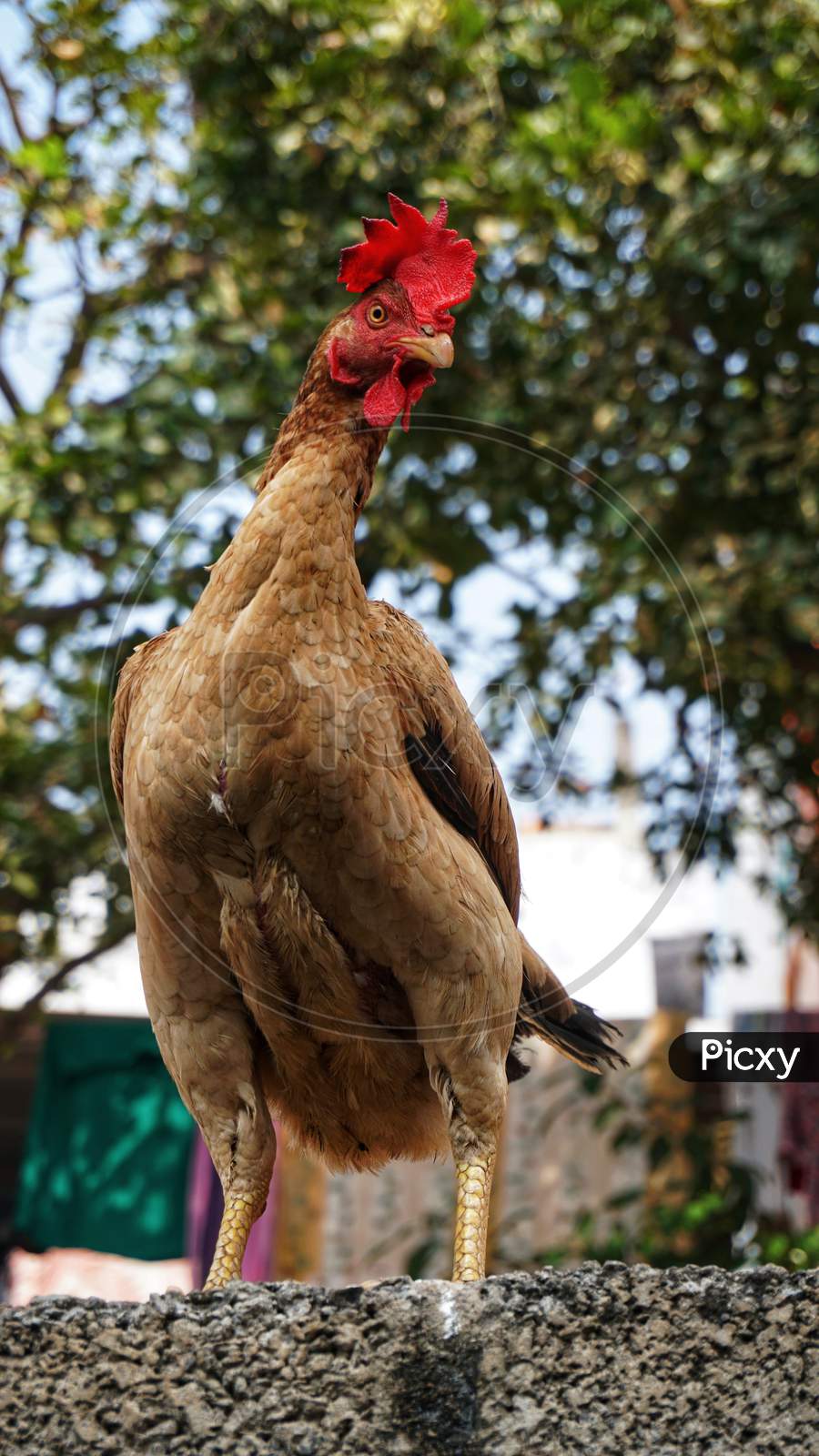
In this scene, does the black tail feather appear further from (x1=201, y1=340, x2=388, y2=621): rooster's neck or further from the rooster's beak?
the rooster's beak

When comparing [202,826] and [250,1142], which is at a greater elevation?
[202,826]

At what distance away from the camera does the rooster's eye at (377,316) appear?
10.1 feet

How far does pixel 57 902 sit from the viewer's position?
838cm

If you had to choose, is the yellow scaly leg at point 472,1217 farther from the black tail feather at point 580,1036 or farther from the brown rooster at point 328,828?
the black tail feather at point 580,1036

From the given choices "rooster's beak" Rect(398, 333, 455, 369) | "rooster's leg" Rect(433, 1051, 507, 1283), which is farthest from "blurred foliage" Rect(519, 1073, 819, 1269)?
"rooster's beak" Rect(398, 333, 455, 369)

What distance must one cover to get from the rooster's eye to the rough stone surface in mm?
1934

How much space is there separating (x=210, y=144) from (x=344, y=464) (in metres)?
5.15

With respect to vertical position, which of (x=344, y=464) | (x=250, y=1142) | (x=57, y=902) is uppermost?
(x=57, y=902)

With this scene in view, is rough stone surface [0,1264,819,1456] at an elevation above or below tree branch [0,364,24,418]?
below

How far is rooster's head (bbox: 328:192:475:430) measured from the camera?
3041 mm

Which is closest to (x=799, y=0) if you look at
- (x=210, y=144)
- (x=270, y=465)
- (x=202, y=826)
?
(x=210, y=144)

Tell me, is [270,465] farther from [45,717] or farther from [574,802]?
[45,717]

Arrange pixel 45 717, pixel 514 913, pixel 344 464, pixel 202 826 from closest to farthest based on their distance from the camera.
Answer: pixel 202 826, pixel 344 464, pixel 514 913, pixel 45 717

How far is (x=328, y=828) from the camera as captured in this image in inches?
108
